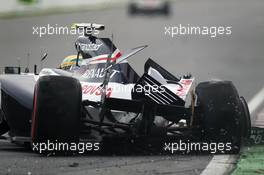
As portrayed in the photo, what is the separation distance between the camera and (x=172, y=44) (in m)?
7.80

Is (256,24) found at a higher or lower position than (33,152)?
higher

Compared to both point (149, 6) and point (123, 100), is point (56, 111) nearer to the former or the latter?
point (123, 100)

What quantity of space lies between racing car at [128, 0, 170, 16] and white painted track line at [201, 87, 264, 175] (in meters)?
1.11

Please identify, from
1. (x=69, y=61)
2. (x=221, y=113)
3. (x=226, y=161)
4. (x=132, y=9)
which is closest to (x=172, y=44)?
(x=132, y=9)

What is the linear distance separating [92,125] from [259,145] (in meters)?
1.44

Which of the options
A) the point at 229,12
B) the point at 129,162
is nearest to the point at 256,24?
the point at 229,12

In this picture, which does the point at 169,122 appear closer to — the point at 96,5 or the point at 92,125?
the point at 92,125

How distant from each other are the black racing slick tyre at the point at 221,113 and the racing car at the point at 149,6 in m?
0.78

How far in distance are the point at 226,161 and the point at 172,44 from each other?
1.04m

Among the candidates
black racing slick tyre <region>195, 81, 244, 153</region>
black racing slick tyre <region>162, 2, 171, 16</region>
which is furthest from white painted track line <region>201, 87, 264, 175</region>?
black racing slick tyre <region>162, 2, 171, 16</region>

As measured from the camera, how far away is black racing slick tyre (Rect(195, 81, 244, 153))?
26.1 ft

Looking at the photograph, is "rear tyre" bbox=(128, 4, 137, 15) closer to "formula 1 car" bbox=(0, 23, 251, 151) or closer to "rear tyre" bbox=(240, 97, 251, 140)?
"formula 1 car" bbox=(0, 23, 251, 151)

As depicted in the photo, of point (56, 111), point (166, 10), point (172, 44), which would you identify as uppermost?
point (166, 10)

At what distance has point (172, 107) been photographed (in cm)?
794
